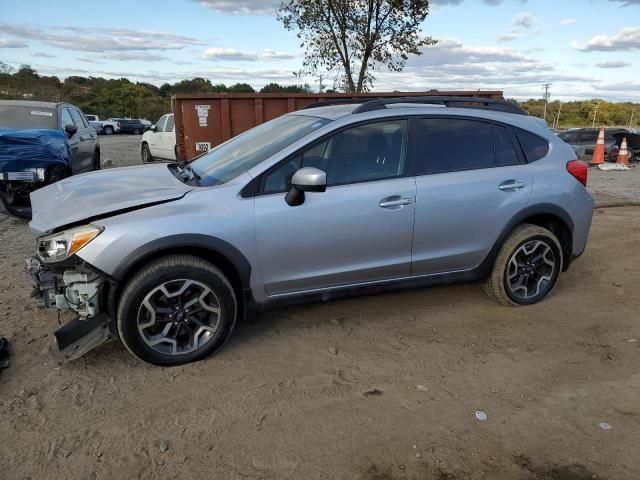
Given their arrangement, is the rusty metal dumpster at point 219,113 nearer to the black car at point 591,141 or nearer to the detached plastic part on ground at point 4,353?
the detached plastic part on ground at point 4,353

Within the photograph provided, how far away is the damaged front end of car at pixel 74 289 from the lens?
3.18 m

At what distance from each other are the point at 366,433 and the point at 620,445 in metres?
1.32

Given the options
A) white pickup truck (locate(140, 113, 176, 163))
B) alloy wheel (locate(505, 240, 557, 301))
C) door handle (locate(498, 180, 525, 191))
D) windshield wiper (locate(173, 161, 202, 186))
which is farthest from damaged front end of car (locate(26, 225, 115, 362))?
white pickup truck (locate(140, 113, 176, 163))

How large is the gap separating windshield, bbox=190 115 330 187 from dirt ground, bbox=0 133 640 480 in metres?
1.22

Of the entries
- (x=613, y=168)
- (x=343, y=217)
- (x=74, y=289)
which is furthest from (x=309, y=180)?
(x=613, y=168)

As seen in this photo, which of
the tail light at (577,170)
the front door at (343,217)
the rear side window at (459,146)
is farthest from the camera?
the tail light at (577,170)

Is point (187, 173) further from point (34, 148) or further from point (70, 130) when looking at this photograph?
point (70, 130)

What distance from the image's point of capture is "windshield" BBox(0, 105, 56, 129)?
838 centimetres

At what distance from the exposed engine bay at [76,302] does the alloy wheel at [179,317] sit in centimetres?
28

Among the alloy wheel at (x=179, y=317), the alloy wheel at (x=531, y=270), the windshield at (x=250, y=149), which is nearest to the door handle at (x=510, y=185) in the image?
the alloy wheel at (x=531, y=270)

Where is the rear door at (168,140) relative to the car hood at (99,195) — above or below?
below

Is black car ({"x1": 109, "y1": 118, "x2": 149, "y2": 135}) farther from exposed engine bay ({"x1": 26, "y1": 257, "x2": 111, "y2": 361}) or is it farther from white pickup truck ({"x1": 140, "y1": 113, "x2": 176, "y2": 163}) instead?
exposed engine bay ({"x1": 26, "y1": 257, "x2": 111, "y2": 361})

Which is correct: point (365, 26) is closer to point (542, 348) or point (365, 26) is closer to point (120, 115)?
point (542, 348)

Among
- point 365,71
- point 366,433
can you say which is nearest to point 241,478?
point 366,433
